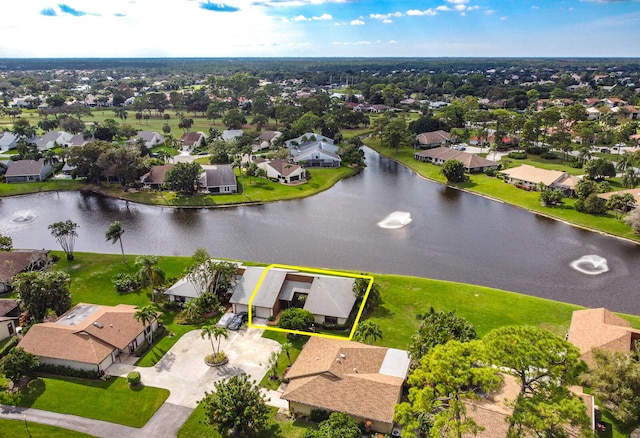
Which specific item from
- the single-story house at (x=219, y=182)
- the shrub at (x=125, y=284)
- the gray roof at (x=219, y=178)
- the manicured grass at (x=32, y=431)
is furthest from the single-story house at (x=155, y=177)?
the manicured grass at (x=32, y=431)

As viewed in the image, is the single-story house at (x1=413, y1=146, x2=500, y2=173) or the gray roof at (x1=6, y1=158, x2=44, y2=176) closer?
the gray roof at (x1=6, y1=158, x2=44, y2=176)

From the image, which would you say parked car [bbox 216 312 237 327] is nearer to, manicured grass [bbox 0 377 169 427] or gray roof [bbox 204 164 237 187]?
manicured grass [bbox 0 377 169 427]

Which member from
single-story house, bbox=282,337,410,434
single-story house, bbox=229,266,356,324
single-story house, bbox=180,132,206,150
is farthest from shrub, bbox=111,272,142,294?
single-story house, bbox=180,132,206,150

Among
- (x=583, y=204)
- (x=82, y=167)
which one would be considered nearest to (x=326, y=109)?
(x=82, y=167)

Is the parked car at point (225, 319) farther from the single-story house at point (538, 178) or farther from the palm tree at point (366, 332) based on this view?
the single-story house at point (538, 178)

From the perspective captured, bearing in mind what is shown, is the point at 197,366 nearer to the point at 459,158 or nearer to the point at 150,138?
the point at 459,158

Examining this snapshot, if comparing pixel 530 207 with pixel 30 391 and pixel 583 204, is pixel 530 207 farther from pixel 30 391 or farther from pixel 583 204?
pixel 30 391

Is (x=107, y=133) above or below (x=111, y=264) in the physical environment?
above
